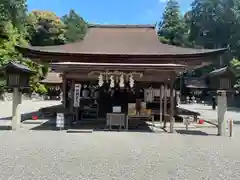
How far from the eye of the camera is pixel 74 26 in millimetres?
62875

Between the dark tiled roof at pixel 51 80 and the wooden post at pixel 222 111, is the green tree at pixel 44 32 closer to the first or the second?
the dark tiled roof at pixel 51 80

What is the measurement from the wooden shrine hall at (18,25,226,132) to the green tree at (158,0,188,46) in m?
37.3

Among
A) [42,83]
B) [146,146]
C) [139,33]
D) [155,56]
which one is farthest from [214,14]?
[146,146]

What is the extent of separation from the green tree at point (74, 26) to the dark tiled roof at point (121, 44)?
3622cm

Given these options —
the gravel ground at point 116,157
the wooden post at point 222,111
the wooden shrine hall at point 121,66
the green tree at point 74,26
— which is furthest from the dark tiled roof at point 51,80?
the wooden post at point 222,111

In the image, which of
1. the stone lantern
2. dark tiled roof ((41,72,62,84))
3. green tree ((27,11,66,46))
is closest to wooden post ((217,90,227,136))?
the stone lantern

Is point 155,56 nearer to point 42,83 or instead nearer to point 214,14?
point 42,83

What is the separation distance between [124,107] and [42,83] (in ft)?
90.6

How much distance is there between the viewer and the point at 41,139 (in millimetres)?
9219

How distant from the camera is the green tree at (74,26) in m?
58.9

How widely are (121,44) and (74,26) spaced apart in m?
49.5

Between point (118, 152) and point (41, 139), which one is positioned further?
point (41, 139)

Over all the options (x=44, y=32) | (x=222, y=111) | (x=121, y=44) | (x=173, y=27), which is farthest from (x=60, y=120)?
(x=173, y=27)

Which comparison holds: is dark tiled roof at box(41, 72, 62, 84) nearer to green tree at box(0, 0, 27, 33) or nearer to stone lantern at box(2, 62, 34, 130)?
green tree at box(0, 0, 27, 33)
